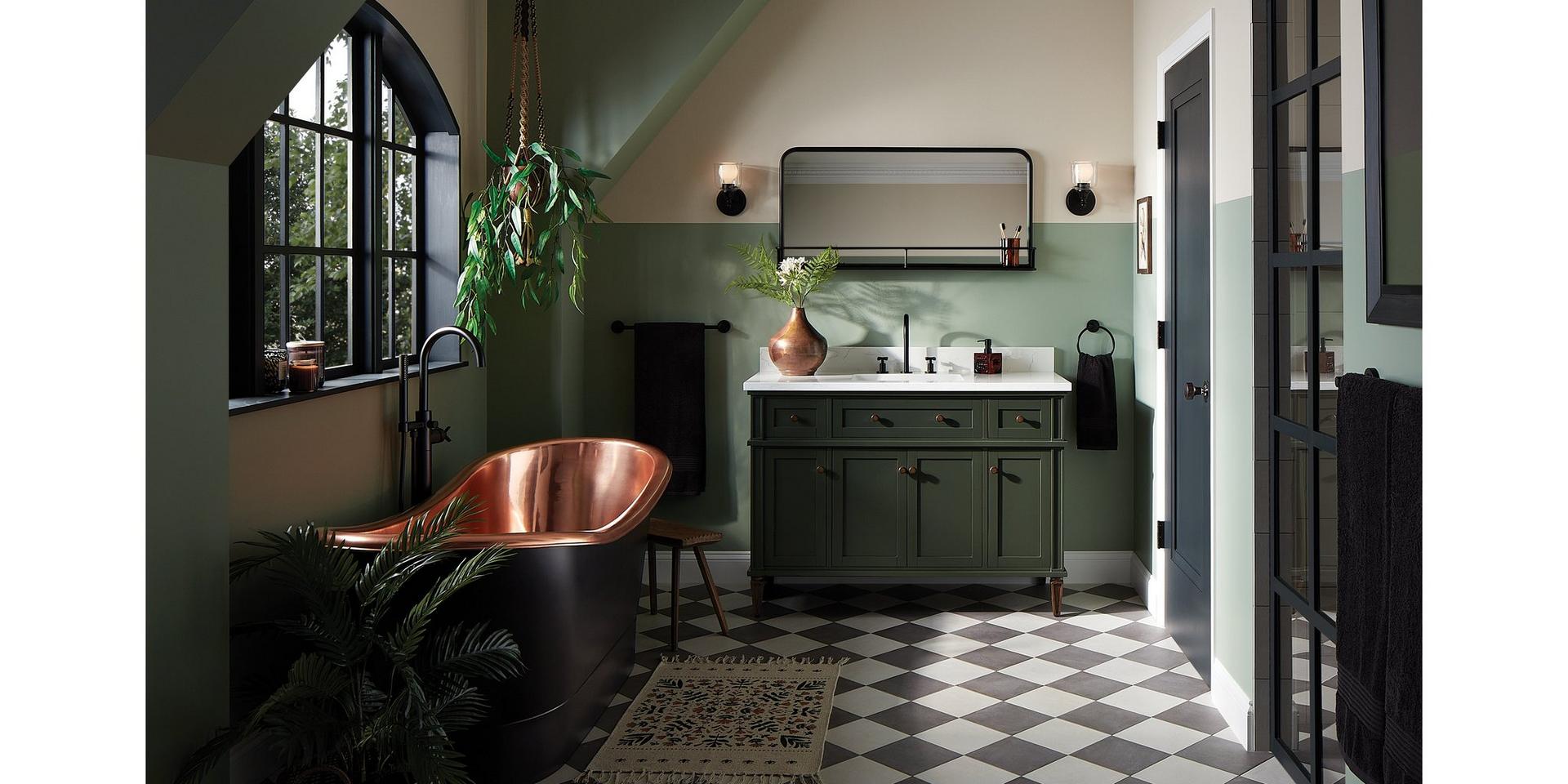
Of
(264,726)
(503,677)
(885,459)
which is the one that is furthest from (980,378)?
(264,726)

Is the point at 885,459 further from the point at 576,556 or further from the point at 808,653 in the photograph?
the point at 576,556

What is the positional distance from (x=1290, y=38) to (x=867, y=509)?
2.28 metres

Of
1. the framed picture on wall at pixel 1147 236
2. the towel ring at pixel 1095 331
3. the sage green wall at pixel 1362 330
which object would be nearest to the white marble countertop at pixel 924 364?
the towel ring at pixel 1095 331

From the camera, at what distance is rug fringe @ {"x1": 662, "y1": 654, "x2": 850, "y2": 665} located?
11.9 ft

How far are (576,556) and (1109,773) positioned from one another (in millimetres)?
1482

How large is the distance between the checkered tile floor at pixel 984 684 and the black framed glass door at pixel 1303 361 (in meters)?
0.33

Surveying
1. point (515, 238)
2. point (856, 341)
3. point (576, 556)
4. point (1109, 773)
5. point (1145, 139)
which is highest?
point (1145, 139)

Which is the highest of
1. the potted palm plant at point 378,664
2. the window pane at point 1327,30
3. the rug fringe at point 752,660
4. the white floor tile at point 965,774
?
the window pane at point 1327,30

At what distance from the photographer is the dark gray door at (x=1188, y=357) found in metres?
3.40

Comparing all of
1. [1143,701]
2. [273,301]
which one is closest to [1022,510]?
[1143,701]

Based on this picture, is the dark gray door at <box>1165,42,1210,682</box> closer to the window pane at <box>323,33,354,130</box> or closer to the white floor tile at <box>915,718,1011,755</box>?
the white floor tile at <box>915,718,1011,755</box>

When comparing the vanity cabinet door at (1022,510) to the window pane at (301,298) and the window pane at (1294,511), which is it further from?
the window pane at (301,298)

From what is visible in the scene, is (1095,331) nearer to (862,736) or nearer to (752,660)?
(752,660)

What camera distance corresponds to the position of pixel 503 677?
2.39 m
